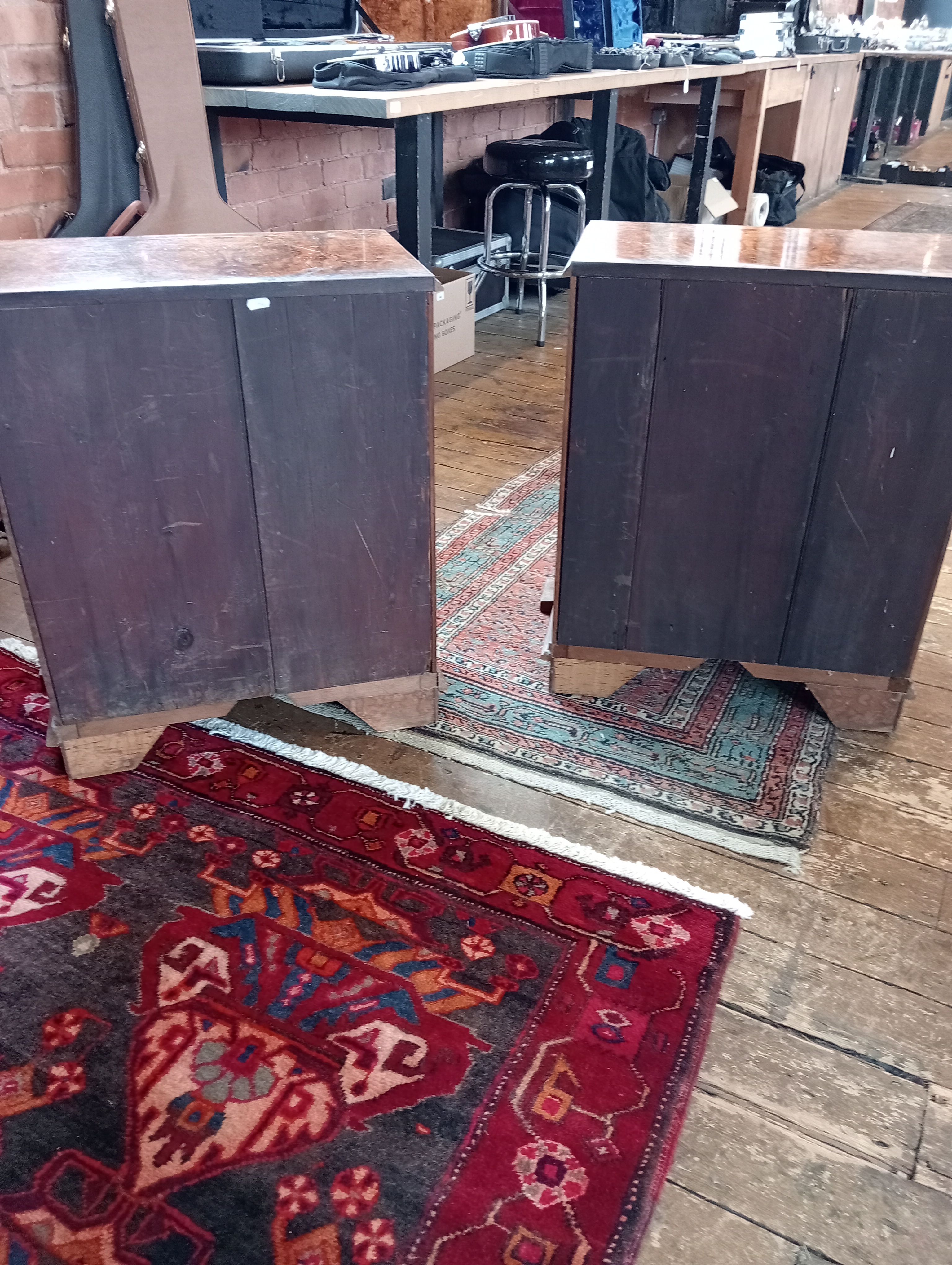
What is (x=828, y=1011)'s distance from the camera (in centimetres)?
125

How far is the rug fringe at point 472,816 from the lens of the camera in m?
1.43

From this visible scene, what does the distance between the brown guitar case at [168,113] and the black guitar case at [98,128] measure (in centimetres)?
3

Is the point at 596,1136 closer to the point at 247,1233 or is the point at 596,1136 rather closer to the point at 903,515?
the point at 247,1233

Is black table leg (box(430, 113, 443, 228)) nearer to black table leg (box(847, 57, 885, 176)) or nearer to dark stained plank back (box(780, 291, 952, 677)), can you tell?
dark stained plank back (box(780, 291, 952, 677))

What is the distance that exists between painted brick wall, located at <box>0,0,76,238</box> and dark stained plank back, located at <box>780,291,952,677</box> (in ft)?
6.28

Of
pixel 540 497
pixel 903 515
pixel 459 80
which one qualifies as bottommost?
pixel 540 497

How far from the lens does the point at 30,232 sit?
7.52ft

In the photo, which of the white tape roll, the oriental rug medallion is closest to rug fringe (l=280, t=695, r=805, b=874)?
the oriental rug medallion

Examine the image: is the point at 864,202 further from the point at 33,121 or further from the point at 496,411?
the point at 33,121

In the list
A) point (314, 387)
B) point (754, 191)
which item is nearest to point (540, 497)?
point (314, 387)

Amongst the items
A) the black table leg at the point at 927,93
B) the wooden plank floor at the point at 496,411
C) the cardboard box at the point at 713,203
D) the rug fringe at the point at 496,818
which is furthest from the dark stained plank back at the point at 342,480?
the black table leg at the point at 927,93

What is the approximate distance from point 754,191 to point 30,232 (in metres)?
4.71

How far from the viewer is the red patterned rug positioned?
101 cm

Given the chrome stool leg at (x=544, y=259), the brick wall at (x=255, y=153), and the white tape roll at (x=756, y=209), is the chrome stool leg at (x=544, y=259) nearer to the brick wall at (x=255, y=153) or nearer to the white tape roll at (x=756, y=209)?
the brick wall at (x=255, y=153)
